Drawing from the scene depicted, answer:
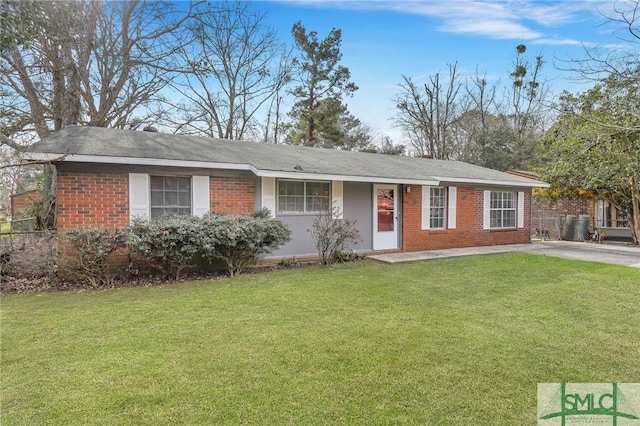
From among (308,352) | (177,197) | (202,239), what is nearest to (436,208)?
(202,239)

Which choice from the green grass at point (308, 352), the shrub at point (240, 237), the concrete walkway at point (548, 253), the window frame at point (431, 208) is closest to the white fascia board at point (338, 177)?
the window frame at point (431, 208)

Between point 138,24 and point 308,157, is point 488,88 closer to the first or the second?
point 308,157

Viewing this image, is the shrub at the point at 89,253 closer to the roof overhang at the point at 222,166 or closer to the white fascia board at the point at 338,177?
the roof overhang at the point at 222,166

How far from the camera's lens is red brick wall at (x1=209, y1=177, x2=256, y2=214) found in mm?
8414

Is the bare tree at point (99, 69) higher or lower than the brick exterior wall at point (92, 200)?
higher

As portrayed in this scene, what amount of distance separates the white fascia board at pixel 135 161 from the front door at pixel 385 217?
407cm

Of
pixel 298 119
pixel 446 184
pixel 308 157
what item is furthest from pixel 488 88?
pixel 308 157

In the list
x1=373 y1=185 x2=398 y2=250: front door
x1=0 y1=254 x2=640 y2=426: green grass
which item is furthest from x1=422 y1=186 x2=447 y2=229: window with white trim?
x1=0 y1=254 x2=640 y2=426: green grass

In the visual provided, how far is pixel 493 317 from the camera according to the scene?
4789mm

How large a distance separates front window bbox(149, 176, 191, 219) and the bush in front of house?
0.78 meters

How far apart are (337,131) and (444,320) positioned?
61.6ft

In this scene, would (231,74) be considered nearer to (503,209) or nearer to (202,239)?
(202,239)

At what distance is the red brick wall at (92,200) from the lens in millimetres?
7086

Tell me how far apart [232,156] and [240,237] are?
2.63 meters
